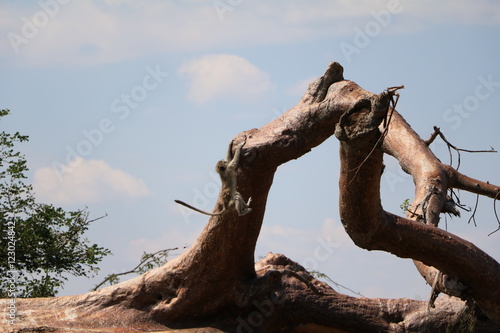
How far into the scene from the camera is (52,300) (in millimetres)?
7250

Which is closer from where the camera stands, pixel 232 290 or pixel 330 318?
pixel 232 290

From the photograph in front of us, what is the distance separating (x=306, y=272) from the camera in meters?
7.57

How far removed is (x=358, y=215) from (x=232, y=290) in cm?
169

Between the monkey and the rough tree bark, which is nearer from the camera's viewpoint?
the monkey

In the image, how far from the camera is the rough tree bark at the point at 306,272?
19.1 feet

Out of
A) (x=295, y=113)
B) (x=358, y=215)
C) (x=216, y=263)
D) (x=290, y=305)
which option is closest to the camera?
(x=358, y=215)

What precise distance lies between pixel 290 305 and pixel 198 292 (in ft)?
3.17

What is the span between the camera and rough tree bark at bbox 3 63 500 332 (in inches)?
229

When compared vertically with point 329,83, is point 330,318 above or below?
below

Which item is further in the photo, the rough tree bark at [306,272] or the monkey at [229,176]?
the rough tree bark at [306,272]

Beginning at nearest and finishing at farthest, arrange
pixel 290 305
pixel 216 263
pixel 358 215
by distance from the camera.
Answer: pixel 358 215 → pixel 216 263 → pixel 290 305

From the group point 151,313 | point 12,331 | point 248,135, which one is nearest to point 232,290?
point 151,313

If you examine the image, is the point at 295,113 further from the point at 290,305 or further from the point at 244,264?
the point at 290,305

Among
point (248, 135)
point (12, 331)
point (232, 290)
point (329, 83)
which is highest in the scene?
point (329, 83)
